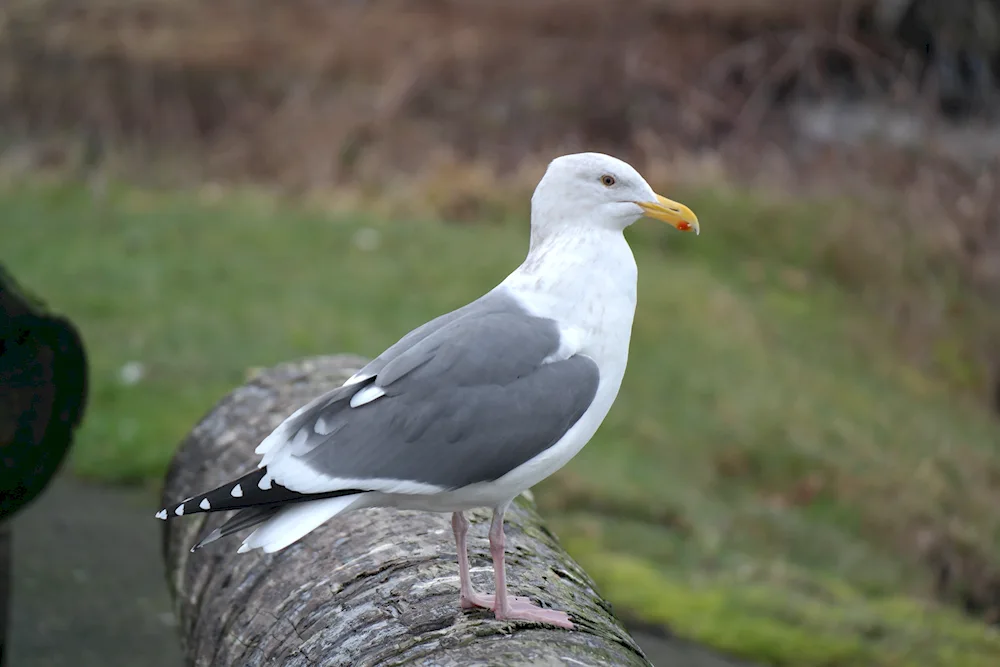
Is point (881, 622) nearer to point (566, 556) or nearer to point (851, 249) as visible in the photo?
point (566, 556)

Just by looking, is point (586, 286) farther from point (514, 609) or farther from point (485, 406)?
point (514, 609)

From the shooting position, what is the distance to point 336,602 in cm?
279

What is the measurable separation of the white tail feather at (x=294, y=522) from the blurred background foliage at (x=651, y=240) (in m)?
2.55

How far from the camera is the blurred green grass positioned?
497 centimetres

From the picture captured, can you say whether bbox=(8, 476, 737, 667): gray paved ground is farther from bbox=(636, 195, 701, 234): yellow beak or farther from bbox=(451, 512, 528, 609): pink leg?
bbox=(636, 195, 701, 234): yellow beak

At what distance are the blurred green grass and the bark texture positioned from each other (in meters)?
1.89

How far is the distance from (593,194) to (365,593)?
1050 mm

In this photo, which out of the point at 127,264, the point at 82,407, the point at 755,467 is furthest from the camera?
the point at 127,264

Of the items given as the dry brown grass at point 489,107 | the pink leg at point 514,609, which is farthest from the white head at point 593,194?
the dry brown grass at point 489,107

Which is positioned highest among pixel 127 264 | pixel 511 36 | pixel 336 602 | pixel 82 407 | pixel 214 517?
pixel 511 36

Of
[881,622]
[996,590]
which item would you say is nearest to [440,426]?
[881,622]

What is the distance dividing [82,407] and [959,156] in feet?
21.2

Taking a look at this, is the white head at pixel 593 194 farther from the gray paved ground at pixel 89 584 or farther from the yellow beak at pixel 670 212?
the gray paved ground at pixel 89 584

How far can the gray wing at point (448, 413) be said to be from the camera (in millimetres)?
2510
